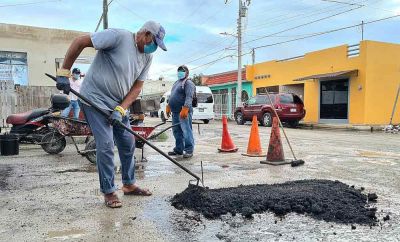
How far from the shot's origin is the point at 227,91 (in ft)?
112

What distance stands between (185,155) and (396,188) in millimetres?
3963

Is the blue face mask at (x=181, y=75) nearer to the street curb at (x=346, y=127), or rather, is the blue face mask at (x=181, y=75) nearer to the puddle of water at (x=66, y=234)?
the puddle of water at (x=66, y=234)

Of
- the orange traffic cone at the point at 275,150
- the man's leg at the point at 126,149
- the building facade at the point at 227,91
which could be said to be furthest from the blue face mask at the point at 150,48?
the building facade at the point at 227,91

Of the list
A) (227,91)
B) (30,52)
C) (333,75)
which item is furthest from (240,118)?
(30,52)

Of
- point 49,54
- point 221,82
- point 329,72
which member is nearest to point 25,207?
point 49,54

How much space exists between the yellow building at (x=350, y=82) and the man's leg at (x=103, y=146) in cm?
1858

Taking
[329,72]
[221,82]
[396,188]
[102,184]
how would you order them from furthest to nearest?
[221,82] < [329,72] < [396,188] < [102,184]

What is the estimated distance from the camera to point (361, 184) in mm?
5367

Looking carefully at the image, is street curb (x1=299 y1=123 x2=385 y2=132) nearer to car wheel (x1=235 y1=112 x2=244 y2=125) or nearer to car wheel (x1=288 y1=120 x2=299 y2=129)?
car wheel (x1=288 y1=120 x2=299 y2=129)

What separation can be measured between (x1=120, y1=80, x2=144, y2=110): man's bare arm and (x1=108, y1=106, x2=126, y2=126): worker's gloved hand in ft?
0.31

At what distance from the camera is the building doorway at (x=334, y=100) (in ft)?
72.4

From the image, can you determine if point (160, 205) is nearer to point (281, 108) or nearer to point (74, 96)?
point (74, 96)

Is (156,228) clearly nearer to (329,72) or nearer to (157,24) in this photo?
(157,24)

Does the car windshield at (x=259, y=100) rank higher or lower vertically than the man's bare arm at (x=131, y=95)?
higher
